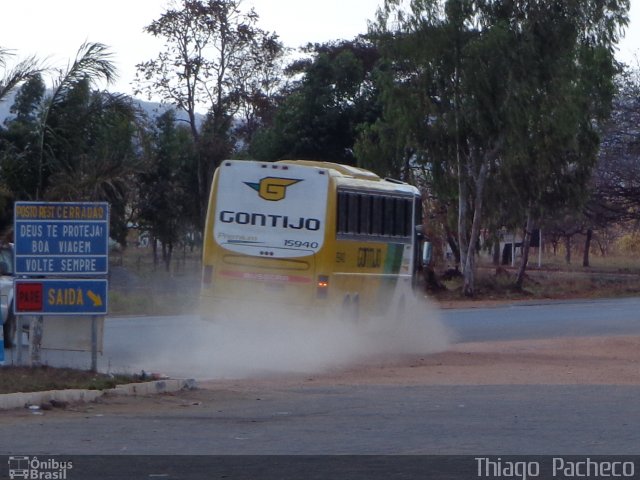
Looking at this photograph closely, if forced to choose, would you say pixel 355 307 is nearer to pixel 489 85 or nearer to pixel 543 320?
pixel 543 320

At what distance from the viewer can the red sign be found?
13547 mm

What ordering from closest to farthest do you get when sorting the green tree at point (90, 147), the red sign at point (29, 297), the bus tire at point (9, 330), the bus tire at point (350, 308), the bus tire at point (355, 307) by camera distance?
the red sign at point (29, 297)
the green tree at point (90, 147)
the bus tire at point (9, 330)
the bus tire at point (350, 308)
the bus tire at point (355, 307)

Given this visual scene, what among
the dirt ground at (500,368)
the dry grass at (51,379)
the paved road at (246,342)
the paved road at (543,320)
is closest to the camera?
the dry grass at (51,379)

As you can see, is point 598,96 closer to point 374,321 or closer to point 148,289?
point 148,289

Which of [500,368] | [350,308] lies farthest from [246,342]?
[500,368]

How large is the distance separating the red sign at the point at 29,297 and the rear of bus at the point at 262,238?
6.15m

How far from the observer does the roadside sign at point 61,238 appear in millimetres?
13633

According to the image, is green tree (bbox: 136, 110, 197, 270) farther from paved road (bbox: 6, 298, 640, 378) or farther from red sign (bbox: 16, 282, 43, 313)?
red sign (bbox: 16, 282, 43, 313)

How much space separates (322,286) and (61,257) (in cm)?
666

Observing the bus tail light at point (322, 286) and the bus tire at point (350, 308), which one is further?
the bus tire at point (350, 308)

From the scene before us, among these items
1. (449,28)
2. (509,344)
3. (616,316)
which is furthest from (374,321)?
(449,28)

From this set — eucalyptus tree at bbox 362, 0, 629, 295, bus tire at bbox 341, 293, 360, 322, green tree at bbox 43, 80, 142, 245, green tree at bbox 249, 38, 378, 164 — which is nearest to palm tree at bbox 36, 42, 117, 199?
green tree at bbox 43, 80, 142, 245

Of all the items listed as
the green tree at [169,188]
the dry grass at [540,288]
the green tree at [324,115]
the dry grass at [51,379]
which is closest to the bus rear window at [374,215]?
the dry grass at [51,379]
